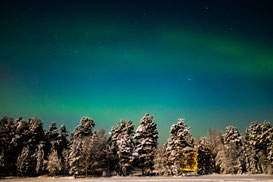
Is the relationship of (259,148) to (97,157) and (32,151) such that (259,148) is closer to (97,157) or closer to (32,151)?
(97,157)

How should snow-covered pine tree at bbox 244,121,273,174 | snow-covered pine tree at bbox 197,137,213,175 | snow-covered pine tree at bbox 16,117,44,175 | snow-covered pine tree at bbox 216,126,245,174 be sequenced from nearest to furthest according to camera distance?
snow-covered pine tree at bbox 16,117,44,175, snow-covered pine tree at bbox 244,121,273,174, snow-covered pine tree at bbox 216,126,245,174, snow-covered pine tree at bbox 197,137,213,175

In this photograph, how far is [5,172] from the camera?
45906 mm

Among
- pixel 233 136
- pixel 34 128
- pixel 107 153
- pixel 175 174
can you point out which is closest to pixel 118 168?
pixel 107 153

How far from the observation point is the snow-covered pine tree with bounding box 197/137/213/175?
51312 mm

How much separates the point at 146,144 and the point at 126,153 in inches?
218

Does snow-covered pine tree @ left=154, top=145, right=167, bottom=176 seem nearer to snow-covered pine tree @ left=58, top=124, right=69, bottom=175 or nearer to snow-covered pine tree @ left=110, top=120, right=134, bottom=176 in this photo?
snow-covered pine tree @ left=110, top=120, right=134, bottom=176

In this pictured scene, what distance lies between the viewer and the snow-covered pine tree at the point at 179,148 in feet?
144

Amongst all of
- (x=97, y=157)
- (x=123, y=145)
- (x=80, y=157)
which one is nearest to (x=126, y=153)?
(x=123, y=145)

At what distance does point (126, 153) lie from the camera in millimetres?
47750

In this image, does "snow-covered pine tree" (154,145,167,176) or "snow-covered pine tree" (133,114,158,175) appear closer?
"snow-covered pine tree" (154,145,167,176)

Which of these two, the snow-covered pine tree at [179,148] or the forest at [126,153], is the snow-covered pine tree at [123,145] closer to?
the forest at [126,153]

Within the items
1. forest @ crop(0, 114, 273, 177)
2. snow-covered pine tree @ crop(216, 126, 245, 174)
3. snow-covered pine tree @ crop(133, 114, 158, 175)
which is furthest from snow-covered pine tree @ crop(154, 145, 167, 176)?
snow-covered pine tree @ crop(216, 126, 245, 174)

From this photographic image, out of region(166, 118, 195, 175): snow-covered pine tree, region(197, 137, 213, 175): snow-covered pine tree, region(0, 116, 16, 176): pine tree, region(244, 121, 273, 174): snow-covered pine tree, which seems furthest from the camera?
region(197, 137, 213, 175): snow-covered pine tree

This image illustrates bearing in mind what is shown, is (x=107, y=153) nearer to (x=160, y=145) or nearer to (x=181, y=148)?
(x=160, y=145)
